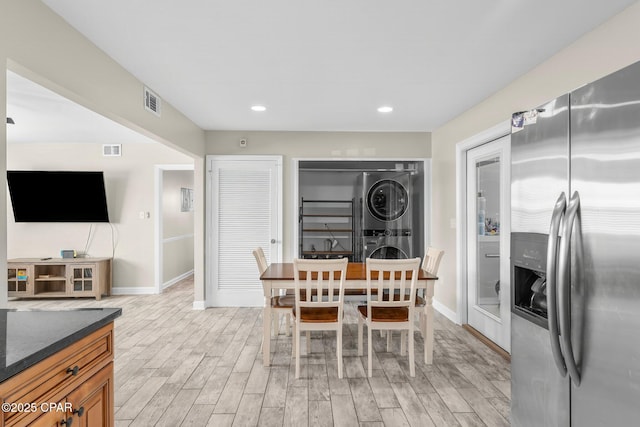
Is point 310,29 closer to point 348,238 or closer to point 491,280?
point 491,280

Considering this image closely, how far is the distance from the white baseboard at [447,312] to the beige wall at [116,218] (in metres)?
4.35

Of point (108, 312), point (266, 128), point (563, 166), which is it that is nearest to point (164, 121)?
point (266, 128)

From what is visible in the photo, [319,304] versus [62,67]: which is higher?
[62,67]

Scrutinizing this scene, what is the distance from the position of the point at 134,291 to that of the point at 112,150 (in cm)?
230

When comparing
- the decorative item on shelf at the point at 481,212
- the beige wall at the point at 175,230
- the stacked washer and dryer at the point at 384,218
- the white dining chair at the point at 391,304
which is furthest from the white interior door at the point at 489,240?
the beige wall at the point at 175,230

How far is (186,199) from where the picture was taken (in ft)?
26.0

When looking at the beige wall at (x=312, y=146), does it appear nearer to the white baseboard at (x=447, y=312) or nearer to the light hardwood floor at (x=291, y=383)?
the light hardwood floor at (x=291, y=383)

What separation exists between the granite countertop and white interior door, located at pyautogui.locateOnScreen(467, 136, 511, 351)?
10.7 feet

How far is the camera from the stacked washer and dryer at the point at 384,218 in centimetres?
544

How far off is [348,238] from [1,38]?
14.4 ft

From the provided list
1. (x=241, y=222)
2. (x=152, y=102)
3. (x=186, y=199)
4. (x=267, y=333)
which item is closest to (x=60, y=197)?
(x=186, y=199)

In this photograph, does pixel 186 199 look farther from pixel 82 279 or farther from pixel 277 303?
pixel 277 303

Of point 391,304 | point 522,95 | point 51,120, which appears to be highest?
point 51,120

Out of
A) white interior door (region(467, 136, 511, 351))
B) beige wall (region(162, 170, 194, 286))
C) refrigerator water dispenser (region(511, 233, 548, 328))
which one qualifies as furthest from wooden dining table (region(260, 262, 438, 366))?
beige wall (region(162, 170, 194, 286))
